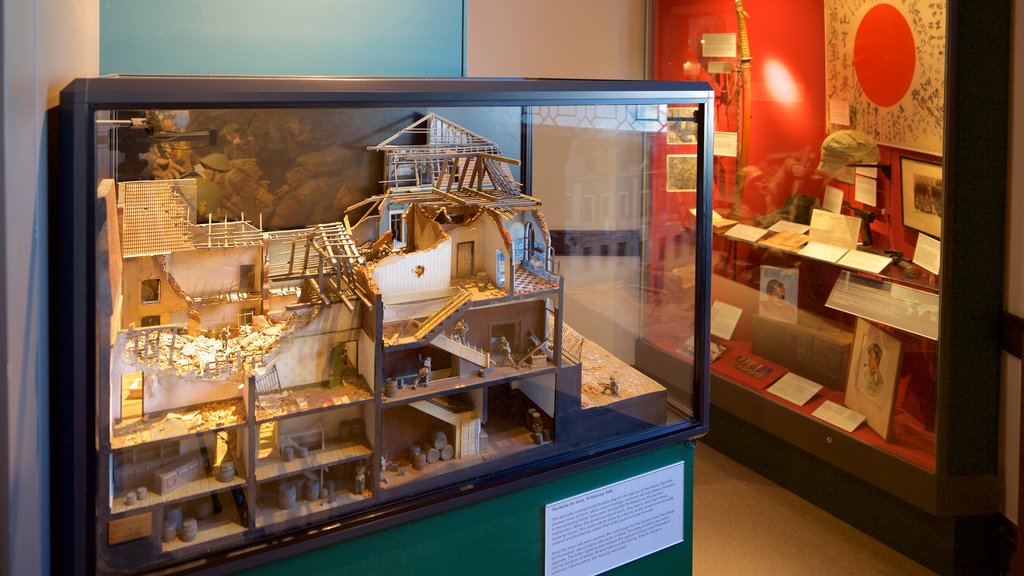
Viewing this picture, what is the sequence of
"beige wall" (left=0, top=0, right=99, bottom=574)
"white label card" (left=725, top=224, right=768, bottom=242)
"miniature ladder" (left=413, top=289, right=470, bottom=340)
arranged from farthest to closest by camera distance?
"white label card" (left=725, top=224, right=768, bottom=242) < "miniature ladder" (left=413, top=289, right=470, bottom=340) < "beige wall" (left=0, top=0, right=99, bottom=574)

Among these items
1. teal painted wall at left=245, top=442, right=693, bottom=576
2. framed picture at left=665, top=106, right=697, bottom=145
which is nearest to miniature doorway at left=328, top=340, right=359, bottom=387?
teal painted wall at left=245, top=442, right=693, bottom=576

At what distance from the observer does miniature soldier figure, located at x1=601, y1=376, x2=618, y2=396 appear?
2195 mm

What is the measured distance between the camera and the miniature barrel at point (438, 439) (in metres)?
A: 1.93

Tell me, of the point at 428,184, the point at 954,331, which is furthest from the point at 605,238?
the point at 954,331

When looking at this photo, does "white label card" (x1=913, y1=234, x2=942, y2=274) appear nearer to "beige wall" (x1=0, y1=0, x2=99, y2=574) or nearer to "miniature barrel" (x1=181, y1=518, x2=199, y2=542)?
"miniature barrel" (x1=181, y1=518, x2=199, y2=542)

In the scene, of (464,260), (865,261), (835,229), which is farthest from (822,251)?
(464,260)

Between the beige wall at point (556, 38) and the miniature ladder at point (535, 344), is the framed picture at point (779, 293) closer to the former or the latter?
the beige wall at point (556, 38)

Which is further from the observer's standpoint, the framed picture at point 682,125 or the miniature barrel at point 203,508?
the framed picture at point 682,125

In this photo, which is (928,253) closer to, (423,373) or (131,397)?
(423,373)

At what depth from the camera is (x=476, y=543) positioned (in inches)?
79.6

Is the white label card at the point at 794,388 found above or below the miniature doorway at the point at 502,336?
below

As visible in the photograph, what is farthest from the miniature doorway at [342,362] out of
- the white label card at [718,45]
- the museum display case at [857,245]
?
the white label card at [718,45]

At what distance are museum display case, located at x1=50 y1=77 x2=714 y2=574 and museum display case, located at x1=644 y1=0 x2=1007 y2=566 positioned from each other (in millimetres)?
174

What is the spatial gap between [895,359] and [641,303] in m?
1.37
